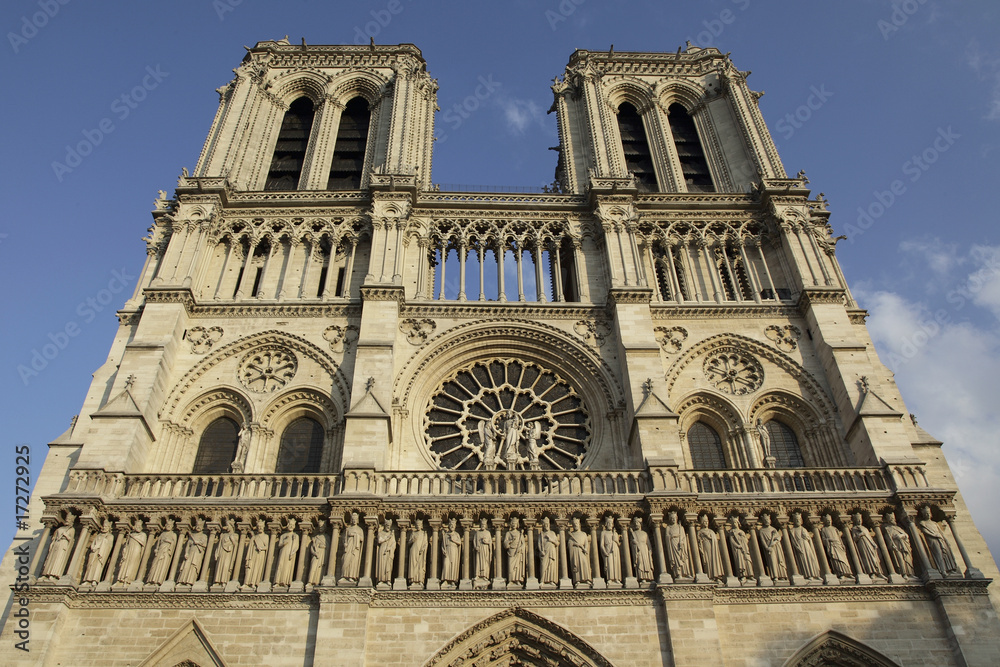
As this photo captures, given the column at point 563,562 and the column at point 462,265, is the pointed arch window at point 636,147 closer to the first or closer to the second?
the column at point 462,265

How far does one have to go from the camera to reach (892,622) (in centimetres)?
1345

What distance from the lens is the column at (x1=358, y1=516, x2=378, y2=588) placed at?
13.5 m

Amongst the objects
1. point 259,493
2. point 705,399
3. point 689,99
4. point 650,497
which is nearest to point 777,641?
point 650,497

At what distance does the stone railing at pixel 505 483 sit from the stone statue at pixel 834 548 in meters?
3.18

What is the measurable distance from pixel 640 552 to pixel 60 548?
9.94 meters

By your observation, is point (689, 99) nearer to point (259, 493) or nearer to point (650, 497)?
point (650, 497)

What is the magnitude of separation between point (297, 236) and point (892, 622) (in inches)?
621

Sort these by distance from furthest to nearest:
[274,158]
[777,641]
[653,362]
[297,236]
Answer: [274,158] → [297,236] → [653,362] → [777,641]

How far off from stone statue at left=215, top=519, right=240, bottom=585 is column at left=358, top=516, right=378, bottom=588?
7.54 ft

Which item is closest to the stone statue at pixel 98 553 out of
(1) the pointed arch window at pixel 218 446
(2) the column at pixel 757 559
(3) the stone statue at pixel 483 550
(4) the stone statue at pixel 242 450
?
(4) the stone statue at pixel 242 450

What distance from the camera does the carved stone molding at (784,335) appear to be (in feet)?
61.8

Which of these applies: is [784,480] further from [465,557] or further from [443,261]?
[443,261]

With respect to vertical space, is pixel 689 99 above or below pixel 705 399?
above

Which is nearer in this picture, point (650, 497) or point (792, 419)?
point (650, 497)
